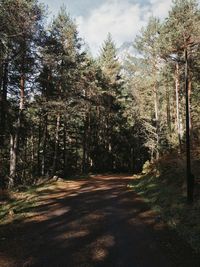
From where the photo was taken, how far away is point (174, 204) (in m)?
14.4

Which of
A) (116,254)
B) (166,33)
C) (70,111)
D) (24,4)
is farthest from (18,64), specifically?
(116,254)

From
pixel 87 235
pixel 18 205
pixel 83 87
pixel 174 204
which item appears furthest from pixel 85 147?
pixel 87 235

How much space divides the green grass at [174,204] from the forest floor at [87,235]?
372mm

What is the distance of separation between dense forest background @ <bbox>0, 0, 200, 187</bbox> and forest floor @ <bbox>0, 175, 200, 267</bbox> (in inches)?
304

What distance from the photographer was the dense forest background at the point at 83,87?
22086mm

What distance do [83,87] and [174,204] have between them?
2007cm

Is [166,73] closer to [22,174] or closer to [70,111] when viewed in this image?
[70,111]

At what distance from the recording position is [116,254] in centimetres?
909

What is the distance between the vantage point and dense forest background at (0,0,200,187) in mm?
22086

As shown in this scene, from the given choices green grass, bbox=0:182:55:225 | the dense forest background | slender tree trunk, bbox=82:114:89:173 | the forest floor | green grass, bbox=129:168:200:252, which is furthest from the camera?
slender tree trunk, bbox=82:114:89:173

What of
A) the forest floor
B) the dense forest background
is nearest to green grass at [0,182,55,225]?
the forest floor

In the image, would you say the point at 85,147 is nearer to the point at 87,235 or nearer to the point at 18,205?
the point at 18,205

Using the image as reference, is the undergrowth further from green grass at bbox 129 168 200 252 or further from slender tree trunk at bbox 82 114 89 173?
slender tree trunk at bbox 82 114 89 173

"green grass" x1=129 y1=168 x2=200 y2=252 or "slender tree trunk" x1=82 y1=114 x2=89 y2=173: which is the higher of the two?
"slender tree trunk" x1=82 y1=114 x2=89 y2=173
